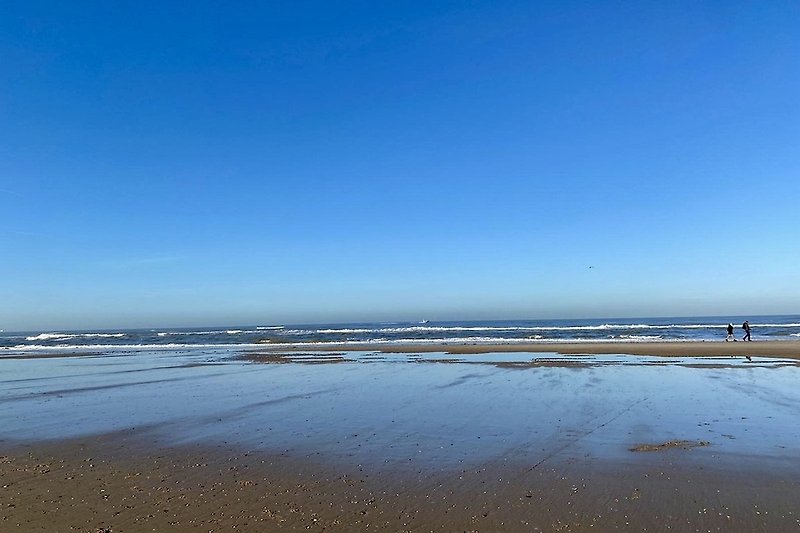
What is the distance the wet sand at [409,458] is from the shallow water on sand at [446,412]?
0.24ft

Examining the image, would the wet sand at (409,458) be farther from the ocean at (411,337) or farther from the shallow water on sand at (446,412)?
the ocean at (411,337)

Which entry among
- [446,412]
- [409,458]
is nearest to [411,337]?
[446,412]

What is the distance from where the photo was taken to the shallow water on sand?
9.26m

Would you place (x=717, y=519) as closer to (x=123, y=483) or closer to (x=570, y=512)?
(x=570, y=512)

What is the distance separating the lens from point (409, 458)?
8.77 m

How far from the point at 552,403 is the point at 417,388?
16.4 ft

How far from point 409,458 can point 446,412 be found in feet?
14.2

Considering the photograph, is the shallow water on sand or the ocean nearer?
the shallow water on sand

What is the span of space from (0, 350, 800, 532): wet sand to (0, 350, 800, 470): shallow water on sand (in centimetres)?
7

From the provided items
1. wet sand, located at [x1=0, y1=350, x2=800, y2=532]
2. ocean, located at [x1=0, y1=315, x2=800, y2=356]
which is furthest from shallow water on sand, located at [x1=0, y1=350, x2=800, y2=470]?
ocean, located at [x1=0, y1=315, x2=800, y2=356]

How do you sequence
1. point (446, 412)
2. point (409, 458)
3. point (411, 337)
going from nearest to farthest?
point (409, 458), point (446, 412), point (411, 337)

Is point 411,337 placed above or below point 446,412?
above

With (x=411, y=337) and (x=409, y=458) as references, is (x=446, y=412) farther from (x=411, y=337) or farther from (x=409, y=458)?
(x=411, y=337)

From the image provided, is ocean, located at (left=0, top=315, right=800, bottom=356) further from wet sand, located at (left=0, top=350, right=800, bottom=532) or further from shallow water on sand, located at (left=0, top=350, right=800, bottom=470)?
wet sand, located at (left=0, top=350, right=800, bottom=532)
